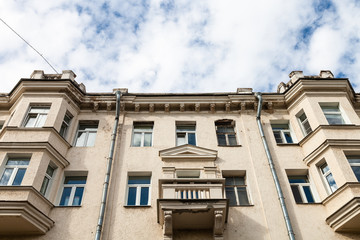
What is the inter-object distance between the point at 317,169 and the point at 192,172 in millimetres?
4814

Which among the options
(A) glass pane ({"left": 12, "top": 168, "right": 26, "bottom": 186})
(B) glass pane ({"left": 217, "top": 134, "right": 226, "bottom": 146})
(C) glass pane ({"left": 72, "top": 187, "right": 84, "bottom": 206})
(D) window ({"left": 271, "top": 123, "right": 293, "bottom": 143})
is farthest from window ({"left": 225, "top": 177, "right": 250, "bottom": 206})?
(A) glass pane ({"left": 12, "top": 168, "right": 26, "bottom": 186})

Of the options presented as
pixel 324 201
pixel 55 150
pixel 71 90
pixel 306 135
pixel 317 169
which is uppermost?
pixel 71 90

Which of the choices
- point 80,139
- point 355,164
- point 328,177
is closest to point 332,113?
point 355,164

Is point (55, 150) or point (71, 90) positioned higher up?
point (71, 90)

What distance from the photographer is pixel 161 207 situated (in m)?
10.4

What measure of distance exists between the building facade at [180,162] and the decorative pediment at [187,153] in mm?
41

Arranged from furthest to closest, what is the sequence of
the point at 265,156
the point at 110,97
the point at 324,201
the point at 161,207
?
the point at 110,97 → the point at 265,156 → the point at 324,201 → the point at 161,207

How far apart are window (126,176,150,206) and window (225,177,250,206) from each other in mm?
3063

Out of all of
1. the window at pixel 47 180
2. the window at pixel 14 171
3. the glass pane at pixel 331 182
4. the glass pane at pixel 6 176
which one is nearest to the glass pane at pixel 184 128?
the window at pixel 47 180

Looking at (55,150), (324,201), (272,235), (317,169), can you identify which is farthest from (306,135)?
(55,150)

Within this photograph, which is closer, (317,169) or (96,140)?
(317,169)

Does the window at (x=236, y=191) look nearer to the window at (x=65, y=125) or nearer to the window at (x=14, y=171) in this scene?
the window at (x=65, y=125)

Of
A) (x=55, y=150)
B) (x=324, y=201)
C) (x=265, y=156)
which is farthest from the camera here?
(x=265, y=156)

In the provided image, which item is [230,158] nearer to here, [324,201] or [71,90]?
[324,201]
